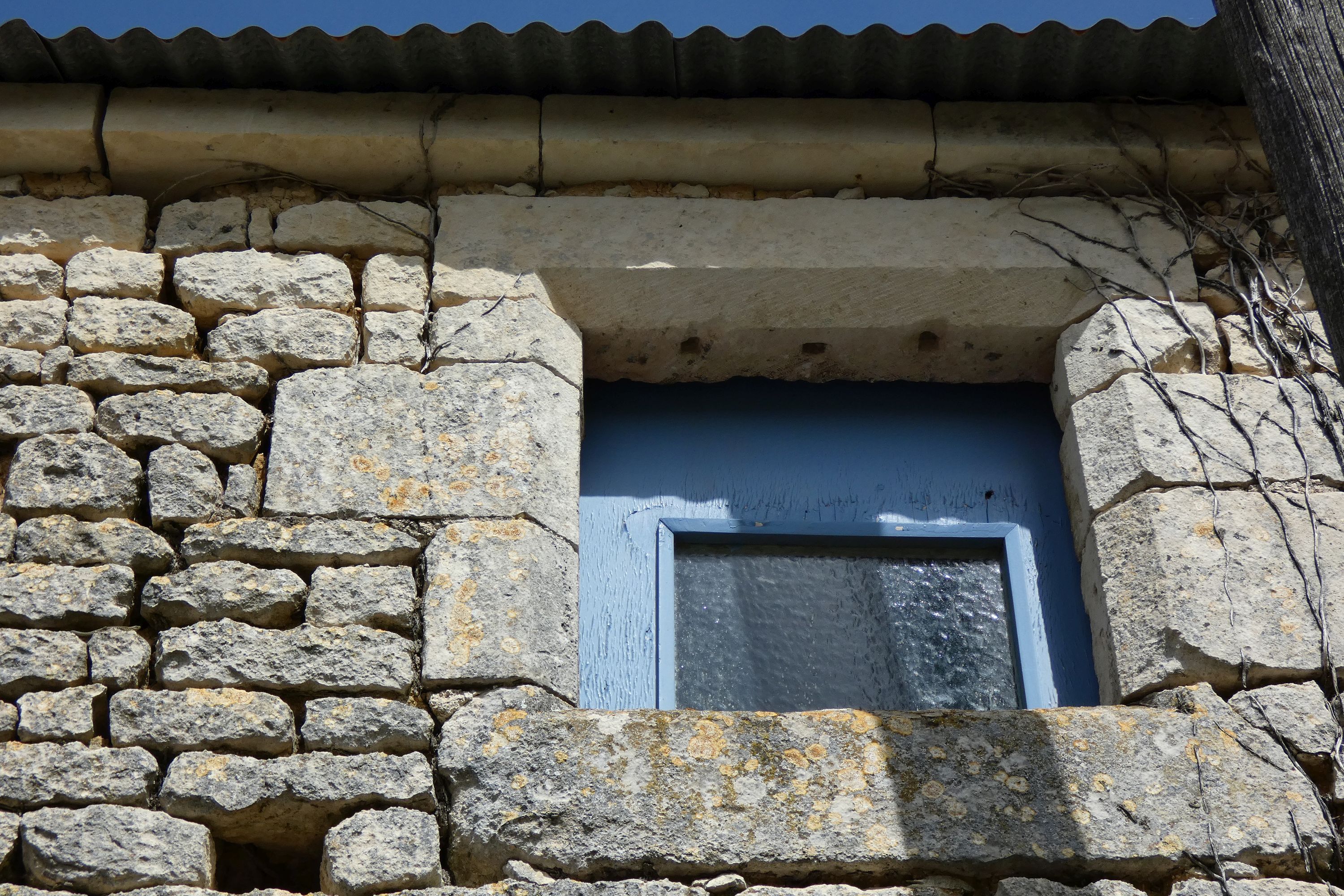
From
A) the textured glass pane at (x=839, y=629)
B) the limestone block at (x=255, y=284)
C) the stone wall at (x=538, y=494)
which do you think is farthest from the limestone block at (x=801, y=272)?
the textured glass pane at (x=839, y=629)

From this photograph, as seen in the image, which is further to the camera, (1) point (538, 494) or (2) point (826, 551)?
(2) point (826, 551)

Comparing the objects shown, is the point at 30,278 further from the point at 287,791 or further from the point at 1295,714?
the point at 1295,714

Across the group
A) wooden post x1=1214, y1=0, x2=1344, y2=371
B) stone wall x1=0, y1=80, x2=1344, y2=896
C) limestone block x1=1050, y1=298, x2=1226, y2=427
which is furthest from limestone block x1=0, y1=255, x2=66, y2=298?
wooden post x1=1214, y1=0, x2=1344, y2=371

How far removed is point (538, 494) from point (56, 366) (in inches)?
45.6

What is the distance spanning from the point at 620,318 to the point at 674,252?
0.70 ft

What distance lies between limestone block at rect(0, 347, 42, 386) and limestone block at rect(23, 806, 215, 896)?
1.05 meters

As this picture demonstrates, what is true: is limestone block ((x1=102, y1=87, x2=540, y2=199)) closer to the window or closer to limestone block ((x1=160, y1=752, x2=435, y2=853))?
the window

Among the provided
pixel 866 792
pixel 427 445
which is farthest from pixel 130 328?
pixel 866 792

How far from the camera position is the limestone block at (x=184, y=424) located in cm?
297

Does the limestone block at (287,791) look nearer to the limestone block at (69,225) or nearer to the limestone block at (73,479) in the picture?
the limestone block at (73,479)

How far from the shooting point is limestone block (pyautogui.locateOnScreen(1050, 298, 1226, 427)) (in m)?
3.22

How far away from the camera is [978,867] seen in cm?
250

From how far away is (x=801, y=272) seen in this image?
3.35 m

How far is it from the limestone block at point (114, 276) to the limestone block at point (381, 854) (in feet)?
4.78
